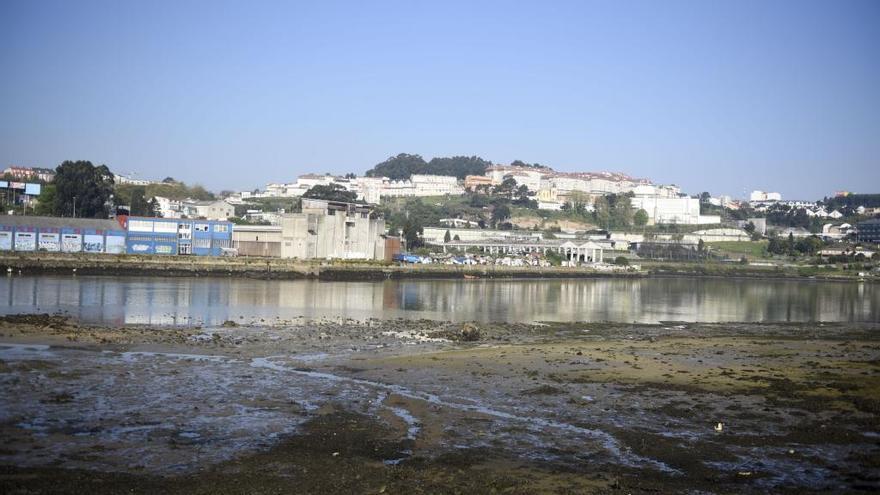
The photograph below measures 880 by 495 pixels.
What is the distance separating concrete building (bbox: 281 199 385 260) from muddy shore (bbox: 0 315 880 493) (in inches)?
2051

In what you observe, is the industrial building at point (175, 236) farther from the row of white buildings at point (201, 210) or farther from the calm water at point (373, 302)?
the row of white buildings at point (201, 210)

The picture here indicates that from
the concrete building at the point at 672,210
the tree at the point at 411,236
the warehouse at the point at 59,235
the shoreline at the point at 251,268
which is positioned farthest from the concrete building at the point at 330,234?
the concrete building at the point at 672,210

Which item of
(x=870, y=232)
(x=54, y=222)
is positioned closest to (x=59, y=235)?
(x=54, y=222)

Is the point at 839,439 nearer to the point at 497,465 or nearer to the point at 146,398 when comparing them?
the point at 497,465

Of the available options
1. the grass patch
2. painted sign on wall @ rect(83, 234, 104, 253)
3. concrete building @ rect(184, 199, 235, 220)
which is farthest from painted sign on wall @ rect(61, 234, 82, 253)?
the grass patch

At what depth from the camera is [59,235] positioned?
217 feet

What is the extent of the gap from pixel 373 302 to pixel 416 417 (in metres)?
31.5

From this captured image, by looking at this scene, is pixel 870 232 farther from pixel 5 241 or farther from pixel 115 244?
pixel 5 241

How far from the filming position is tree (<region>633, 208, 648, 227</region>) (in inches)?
6993

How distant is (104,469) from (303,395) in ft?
19.4

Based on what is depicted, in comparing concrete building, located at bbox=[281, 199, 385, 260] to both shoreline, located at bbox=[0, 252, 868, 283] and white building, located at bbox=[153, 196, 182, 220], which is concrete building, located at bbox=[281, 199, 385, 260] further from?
white building, located at bbox=[153, 196, 182, 220]

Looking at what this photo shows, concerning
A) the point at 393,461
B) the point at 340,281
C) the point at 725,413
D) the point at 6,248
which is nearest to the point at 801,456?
the point at 725,413

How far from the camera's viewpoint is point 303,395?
16172 millimetres

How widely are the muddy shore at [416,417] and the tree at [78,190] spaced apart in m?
61.3
